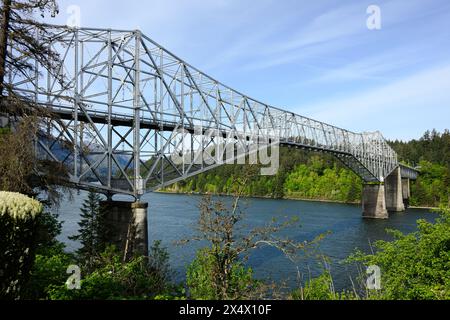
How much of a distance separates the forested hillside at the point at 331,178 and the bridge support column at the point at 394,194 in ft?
28.3

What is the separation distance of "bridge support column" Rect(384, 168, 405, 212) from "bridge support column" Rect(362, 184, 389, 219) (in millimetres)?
9704

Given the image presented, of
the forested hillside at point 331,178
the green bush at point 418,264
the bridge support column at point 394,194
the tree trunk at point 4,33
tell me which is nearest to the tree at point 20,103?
the tree trunk at point 4,33

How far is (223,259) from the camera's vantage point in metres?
7.80

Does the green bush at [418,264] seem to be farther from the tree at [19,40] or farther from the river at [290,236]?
the tree at [19,40]

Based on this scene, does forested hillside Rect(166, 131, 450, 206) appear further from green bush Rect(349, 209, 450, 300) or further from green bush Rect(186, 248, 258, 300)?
green bush Rect(186, 248, 258, 300)

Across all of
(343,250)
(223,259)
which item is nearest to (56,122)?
(223,259)

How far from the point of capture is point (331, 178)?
9894 centimetres

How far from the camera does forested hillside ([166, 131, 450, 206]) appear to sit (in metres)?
83.7

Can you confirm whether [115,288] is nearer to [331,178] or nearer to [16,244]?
[16,244]

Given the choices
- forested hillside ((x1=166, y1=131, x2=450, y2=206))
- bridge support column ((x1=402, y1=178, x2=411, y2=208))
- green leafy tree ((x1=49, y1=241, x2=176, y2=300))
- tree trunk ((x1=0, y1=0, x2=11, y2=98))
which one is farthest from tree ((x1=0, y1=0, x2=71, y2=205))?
bridge support column ((x1=402, y1=178, x2=411, y2=208))

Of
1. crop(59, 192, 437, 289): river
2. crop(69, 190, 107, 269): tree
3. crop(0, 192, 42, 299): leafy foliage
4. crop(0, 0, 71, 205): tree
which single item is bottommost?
crop(59, 192, 437, 289): river

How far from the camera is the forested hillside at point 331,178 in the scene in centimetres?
8369

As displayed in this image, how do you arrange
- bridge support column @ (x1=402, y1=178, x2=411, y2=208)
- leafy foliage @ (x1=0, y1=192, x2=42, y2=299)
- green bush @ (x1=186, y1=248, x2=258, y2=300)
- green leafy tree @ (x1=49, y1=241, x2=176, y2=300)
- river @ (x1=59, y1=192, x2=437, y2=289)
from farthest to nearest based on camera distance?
bridge support column @ (x1=402, y1=178, x2=411, y2=208) → river @ (x1=59, y1=192, x2=437, y2=289) → green bush @ (x1=186, y1=248, x2=258, y2=300) → green leafy tree @ (x1=49, y1=241, x2=176, y2=300) → leafy foliage @ (x1=0, y1=192, x2=42, y2=299)
